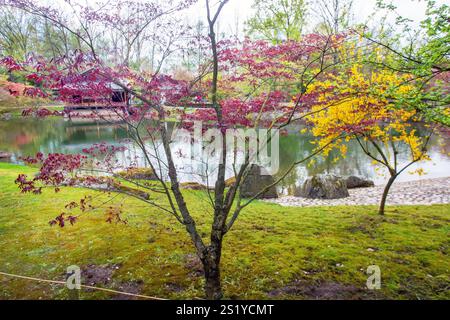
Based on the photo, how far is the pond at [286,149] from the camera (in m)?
10.5

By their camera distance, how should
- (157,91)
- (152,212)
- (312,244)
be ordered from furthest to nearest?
(152,212) → (312,244) → (157,91)

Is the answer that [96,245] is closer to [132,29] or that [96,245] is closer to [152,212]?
[152,212]

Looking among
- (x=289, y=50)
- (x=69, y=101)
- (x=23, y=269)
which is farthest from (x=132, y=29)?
(x=23, y=269)

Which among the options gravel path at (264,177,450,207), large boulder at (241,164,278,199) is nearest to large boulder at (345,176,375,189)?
gravel path at (264,177,450,207)

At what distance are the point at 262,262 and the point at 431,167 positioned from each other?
1125 centimetres

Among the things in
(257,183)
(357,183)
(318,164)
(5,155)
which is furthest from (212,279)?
(5,155)

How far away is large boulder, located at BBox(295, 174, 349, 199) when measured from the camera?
303 inches

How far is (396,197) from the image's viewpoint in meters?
7.34

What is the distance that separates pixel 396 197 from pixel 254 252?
5.37 m

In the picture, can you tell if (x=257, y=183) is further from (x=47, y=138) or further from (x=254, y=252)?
(x=47, y=138)

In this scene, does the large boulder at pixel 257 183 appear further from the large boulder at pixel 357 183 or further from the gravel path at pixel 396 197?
the large boulder at pixel 357 183

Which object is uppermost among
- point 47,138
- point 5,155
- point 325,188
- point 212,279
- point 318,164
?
point 47,138

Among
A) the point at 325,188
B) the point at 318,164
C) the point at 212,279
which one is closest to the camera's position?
the point at 212,279

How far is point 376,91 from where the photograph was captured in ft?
10.3
